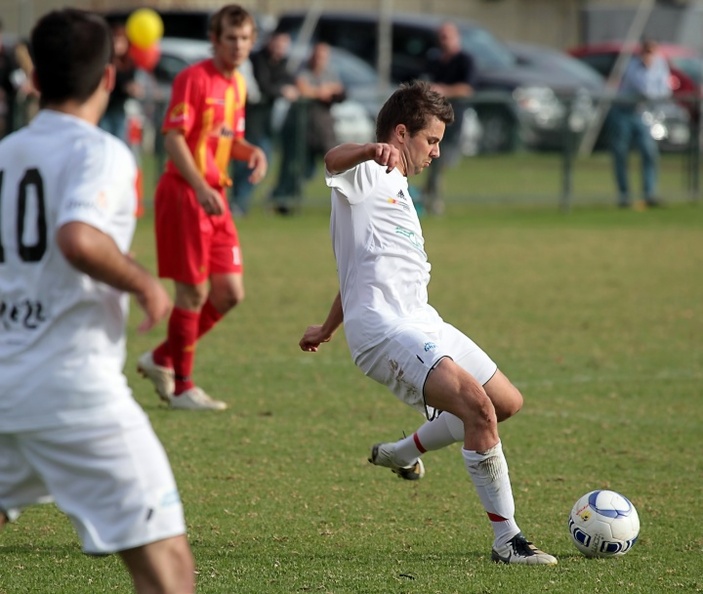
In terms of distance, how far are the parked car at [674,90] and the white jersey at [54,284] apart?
16012 millimetres

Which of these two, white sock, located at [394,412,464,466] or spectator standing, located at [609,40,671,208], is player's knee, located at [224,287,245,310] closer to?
white sock, located at [394,412,464,466]

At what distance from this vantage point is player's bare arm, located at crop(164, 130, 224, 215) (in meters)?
7.04

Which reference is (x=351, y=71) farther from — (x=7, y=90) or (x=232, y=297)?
(x=232, y=297)

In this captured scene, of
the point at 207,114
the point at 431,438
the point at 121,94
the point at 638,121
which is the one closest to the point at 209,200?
the point at 207,114

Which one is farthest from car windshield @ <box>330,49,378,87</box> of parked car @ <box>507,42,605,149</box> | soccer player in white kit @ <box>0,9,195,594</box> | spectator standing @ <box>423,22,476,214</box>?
soccer player in white kit @ <box>0,9,195,594</box>

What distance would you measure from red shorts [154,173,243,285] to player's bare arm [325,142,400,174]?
8.64ft

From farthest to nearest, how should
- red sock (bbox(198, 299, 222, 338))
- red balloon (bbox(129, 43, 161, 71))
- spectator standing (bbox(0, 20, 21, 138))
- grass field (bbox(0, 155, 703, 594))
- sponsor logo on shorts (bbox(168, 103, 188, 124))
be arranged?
red balloon (bbox(129, 43, 161, 71)) < spectator standing (bbox(0, 20, 21, 138)) < red sock (bbox(198, 299, 222, 338)) < sponsor logo on shorts (bbox(168, 103, 188, 124)) < grass field (bbox(0, 155, 703, 594))

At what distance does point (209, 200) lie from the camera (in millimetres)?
7031

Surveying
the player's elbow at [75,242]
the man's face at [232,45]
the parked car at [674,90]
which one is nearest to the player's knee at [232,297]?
the man's face at [232,45]

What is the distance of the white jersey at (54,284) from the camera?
3205 mm

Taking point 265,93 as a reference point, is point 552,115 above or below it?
below

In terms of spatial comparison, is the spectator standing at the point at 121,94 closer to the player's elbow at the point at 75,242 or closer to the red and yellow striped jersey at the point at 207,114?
the red and yellow striped jersey at the point at 207,114

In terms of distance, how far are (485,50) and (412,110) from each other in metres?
20.9

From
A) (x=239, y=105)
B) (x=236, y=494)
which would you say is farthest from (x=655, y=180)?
(x=236, y=494)
